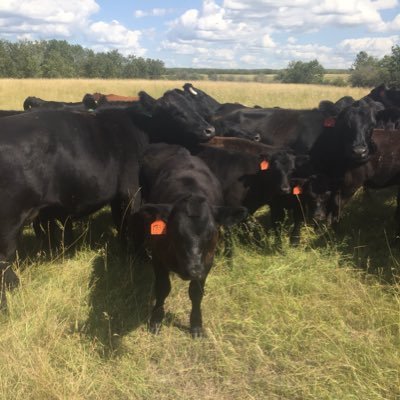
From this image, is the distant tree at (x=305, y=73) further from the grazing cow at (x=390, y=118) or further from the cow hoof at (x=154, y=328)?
the cow hoof at (x=154, y=328)

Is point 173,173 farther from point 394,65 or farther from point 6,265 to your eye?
point 394,65

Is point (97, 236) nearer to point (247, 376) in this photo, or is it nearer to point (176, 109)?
point (176, 109)

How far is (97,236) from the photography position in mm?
6172

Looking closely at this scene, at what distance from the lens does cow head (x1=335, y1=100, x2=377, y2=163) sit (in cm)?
593

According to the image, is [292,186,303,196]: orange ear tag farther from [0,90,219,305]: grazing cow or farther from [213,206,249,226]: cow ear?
[213,206,249,226]: cow ear

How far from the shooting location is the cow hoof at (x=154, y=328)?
13.1 ft

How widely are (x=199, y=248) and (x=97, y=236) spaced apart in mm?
3230

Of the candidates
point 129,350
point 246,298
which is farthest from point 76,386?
point 246,298

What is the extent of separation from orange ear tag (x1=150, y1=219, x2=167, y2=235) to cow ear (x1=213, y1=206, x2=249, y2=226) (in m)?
0.42

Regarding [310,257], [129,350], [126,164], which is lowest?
[129,350]

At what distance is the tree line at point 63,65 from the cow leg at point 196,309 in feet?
196

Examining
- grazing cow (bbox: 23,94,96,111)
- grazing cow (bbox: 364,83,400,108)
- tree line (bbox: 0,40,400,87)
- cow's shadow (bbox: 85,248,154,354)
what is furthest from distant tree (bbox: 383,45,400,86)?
cow's shadow (bbox: 85,248,154,354)

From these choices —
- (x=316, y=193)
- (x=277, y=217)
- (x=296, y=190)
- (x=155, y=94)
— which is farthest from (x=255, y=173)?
(x=155, y=94)

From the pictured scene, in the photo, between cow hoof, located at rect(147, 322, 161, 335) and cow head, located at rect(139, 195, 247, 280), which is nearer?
cow head, located at rect(139, 195, 247, 280)
